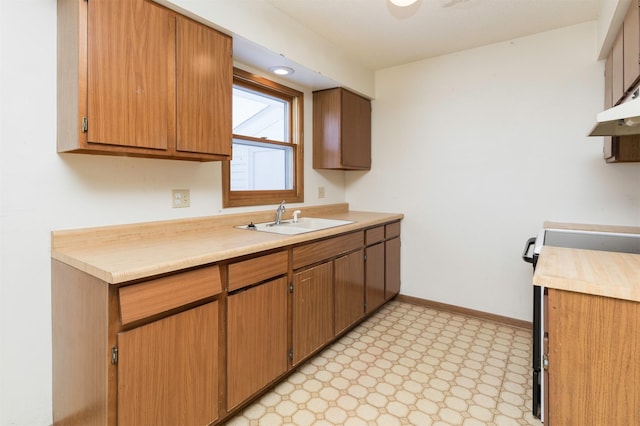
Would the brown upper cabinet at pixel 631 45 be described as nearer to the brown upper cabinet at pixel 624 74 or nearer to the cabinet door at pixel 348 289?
the brown upper cabinet at pixel 624 74

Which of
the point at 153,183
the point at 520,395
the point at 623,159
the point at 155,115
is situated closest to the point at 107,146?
the point at 155,115

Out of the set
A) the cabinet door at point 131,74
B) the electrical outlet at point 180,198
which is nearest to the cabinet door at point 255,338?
the electrical outlet at point 180,198

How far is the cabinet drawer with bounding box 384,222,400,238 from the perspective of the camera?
121 inches

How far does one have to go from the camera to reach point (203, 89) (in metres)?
1.82

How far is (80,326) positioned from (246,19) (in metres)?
1.80

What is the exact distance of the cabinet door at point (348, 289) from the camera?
2408 mm

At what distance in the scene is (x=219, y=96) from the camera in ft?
6.25

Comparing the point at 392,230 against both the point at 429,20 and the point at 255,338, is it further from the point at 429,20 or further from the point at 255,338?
the point at 255,338

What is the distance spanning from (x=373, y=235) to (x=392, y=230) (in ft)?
1.28

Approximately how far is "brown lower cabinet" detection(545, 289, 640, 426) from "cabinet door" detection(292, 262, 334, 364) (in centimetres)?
128

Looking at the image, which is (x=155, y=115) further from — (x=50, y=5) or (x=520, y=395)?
(x=520, y=395)

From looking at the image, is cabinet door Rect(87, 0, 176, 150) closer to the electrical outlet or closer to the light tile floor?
the electrical outlet

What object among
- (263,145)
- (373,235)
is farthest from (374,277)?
(263,145)

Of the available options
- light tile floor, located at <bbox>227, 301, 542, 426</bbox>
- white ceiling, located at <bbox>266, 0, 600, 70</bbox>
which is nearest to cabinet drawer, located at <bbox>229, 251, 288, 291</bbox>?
light tile floor, located at <bbox>227, 301, 542, 426</bbox>
